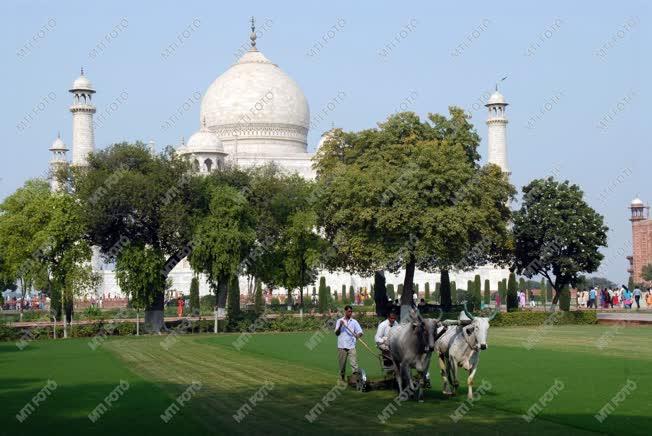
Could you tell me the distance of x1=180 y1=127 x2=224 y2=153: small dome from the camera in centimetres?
7419

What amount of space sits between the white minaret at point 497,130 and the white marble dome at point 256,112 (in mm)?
15497

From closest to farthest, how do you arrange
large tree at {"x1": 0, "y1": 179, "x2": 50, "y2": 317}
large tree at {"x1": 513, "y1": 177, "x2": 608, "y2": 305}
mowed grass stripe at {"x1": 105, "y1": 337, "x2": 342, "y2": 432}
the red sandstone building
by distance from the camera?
mowed grass stripe at {"x1": 105, "y1": 337, "x2": 342, "y2": 432}
large tree at {"x1": 0, "y1": 179, "x2": 50, "y2": 317}
large tree at {"x1": 513, "y1": 177, "x2": 608, "y2": 305}
the red sandstone building

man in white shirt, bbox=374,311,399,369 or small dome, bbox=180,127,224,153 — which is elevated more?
small dome, bbox=180,127,224,153

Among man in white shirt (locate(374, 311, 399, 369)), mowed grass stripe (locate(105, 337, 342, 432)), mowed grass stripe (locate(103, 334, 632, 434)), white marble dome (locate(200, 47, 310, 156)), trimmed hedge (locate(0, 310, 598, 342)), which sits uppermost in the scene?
white marble dome (locate(200, 47, 310, 156))

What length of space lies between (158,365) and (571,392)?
407 inches

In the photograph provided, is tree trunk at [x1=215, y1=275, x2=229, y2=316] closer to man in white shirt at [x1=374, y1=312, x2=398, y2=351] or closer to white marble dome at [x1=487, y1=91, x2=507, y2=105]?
man in white shirt at [x1=374, y1=312, x2=398, y2=351]

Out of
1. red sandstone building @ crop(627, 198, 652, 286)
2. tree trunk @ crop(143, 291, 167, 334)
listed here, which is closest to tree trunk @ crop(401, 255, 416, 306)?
tree trunk @ crop(143, 291, 167, 334)

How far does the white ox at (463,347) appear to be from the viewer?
15617 mm

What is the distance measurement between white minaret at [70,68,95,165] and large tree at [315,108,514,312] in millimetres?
32876

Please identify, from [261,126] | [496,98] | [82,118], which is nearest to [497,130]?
[496,98]

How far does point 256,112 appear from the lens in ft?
265

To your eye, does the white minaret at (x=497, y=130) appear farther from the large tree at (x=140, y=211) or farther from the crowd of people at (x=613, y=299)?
the large tree at (x=140, y=211)

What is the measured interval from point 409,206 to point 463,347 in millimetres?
23093

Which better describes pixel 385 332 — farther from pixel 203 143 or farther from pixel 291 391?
pixel 203 143
